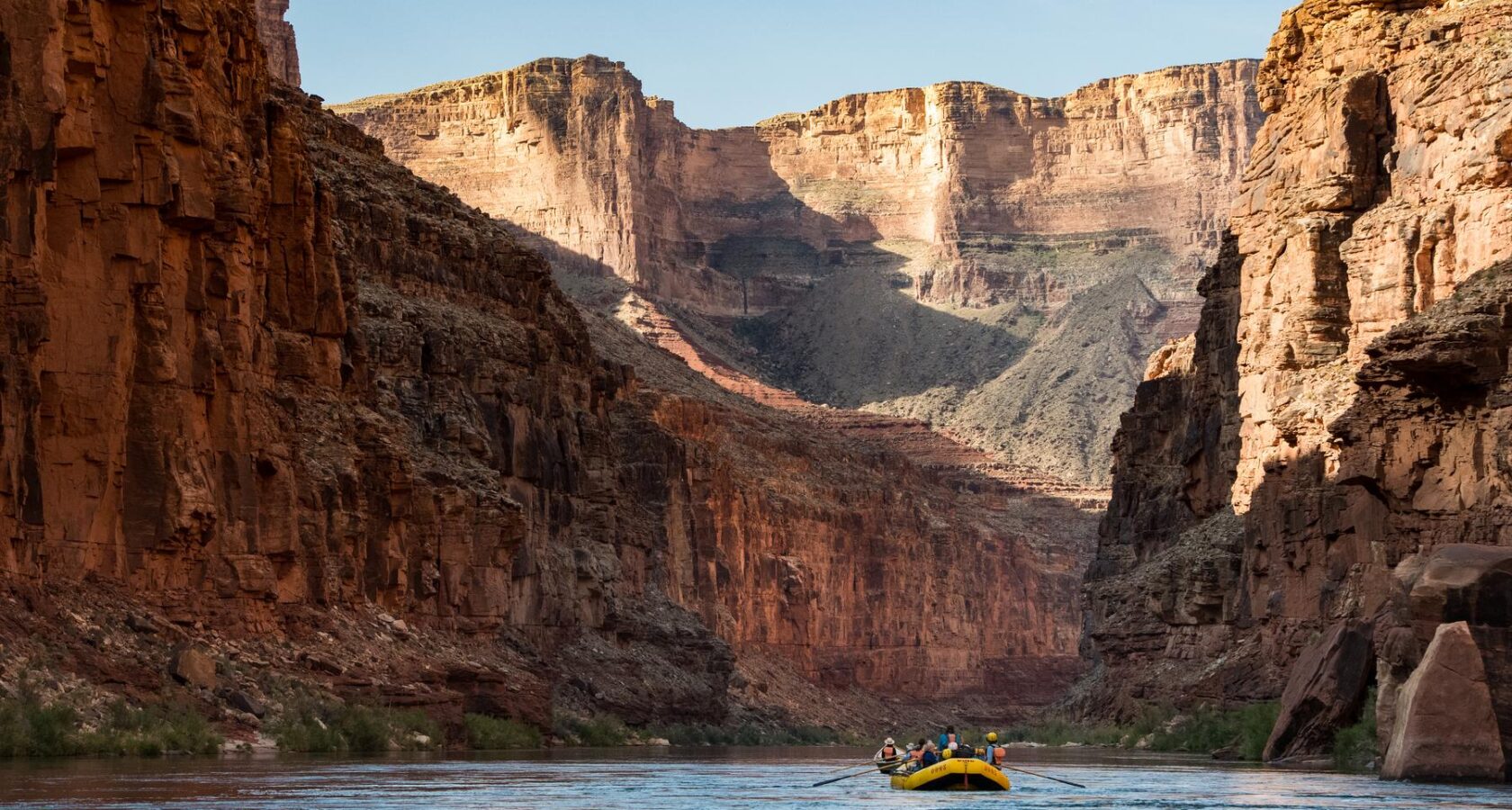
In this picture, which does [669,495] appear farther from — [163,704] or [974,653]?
[163,704]

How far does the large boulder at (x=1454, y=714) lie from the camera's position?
151 feet

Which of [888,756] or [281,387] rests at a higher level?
[281,387]

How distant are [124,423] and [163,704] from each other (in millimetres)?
6662

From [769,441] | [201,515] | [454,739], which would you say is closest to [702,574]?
[769,441]

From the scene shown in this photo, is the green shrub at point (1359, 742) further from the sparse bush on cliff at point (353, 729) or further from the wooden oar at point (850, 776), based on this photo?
the sparse bush on cliff at point (353, 729)

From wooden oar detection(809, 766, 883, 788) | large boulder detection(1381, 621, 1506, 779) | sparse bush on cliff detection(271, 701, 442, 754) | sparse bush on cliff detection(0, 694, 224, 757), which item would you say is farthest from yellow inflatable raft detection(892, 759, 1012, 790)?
sparse bush on cliff detection(0, 694, 224, 757)

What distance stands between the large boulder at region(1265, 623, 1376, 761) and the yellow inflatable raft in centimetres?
851

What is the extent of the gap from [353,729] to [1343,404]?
28.8 metres

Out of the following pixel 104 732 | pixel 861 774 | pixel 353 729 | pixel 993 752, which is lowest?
pixel 861 774

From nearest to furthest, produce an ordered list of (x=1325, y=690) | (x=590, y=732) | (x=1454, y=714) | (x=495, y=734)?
(x=1454, y=714) < (x=1325, y=690) < (x=495, y=734) < (x=590, y=732)

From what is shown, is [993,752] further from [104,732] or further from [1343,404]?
[1343,404]

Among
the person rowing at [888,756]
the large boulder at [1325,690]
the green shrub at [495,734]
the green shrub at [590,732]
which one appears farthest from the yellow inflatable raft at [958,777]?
the green shrub at [590,732]

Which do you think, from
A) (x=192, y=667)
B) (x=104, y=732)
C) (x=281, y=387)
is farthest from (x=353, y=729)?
(x=281, y=387)

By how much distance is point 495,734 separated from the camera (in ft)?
245
